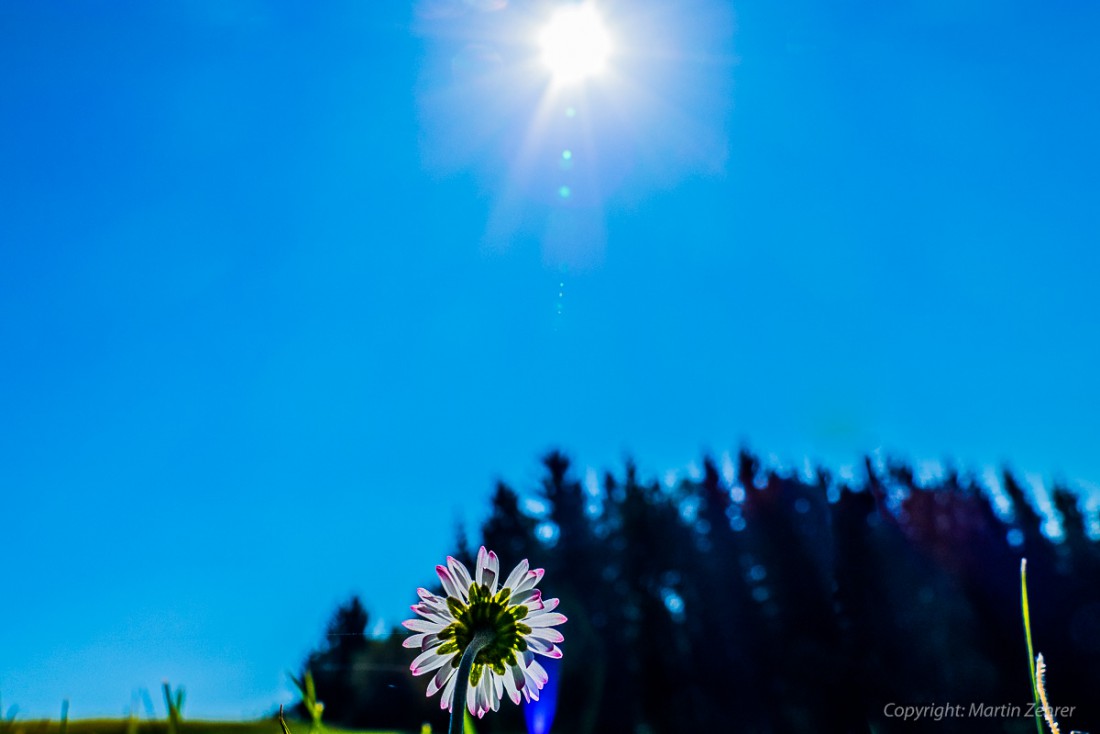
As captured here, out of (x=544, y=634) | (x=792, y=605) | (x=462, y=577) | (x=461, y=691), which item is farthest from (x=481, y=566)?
(x=792, y=605)

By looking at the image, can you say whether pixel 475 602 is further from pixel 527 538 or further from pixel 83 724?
pixel 527 538

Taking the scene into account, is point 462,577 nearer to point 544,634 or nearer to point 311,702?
point 544,634

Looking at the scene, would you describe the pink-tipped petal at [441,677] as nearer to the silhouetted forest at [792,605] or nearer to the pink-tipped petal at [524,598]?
the pink-tipped petal at [524,598]

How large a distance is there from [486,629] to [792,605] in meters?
36.7

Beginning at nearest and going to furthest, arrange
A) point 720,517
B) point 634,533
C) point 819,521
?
point 634,533 < point 819,521 < point 720,517

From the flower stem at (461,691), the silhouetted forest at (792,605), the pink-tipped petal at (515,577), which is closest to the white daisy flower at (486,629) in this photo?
the pink-tipped petal at (515,577)

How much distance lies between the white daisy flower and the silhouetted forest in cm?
2726

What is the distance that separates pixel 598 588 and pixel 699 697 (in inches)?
294

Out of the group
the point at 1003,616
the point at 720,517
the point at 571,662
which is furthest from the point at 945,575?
the point at 571,662

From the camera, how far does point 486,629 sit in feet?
4.90

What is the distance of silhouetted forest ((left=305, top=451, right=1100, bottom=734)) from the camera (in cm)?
3119

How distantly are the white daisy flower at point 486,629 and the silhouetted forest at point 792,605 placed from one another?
27261 millimetres

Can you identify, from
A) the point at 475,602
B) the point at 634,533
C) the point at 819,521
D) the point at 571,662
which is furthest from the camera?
the point at 819,521

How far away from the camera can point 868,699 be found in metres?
29.0
